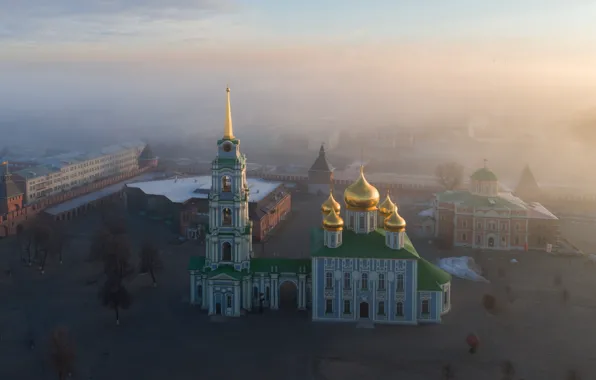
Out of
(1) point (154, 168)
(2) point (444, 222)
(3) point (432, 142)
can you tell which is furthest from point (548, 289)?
(3) point (432, 142)

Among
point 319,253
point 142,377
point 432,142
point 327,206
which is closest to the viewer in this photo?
point 142,377

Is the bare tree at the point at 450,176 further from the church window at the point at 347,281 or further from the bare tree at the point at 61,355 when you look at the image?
the bare tree at the point at 61,355

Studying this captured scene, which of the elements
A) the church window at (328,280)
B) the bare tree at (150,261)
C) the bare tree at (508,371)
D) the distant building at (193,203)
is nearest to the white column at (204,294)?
the bare tree at (150,261)

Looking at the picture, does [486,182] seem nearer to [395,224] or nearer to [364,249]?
[395,224]

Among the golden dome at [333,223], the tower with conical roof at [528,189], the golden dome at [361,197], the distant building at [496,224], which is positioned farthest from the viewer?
the tower with conical roof at [528,189]

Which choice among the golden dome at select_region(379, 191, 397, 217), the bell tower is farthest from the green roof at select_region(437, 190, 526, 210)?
the bell tower

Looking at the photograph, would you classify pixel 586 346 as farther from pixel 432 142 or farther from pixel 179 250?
pixel 432 142

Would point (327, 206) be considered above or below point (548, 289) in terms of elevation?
above
